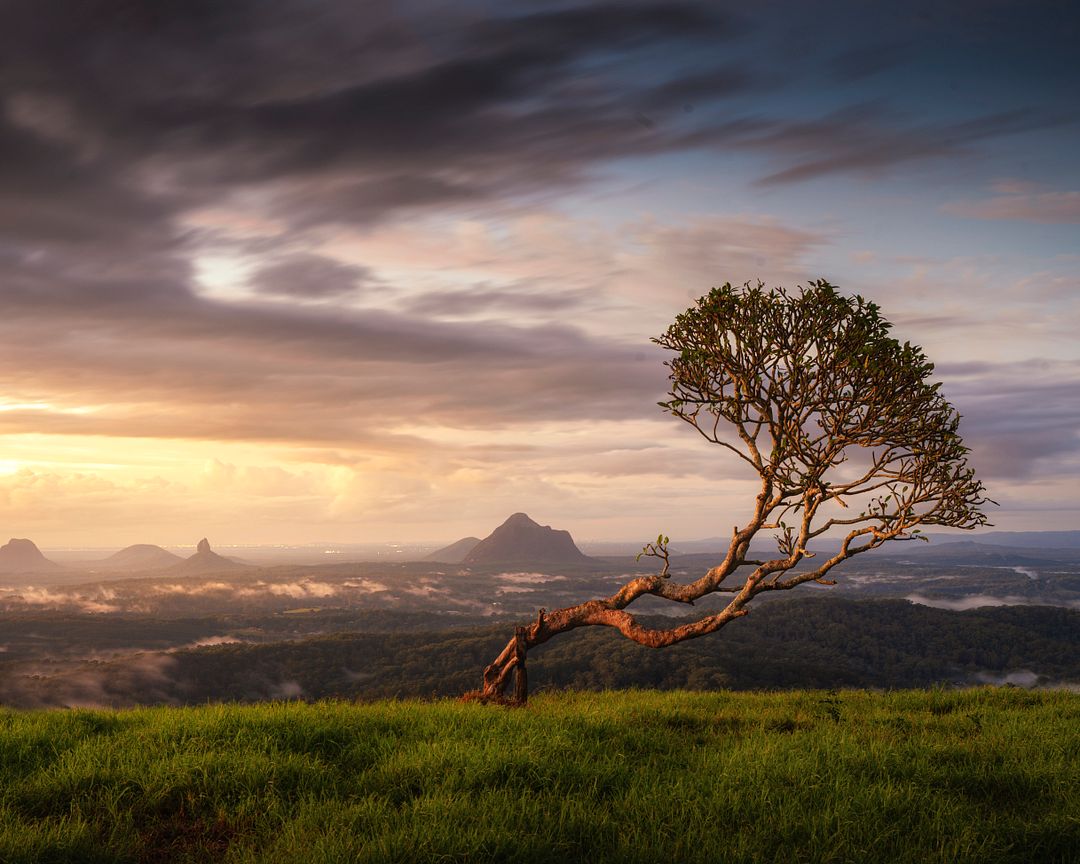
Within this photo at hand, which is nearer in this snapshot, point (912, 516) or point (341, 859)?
point (341, 859)

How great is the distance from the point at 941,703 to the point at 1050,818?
1074cm

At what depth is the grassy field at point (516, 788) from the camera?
28.9 feet

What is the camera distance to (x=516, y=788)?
10.6 metres

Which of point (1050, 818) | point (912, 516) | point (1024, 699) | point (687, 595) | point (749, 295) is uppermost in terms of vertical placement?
point (749, 295)

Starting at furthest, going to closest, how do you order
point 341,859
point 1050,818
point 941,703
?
point 941,703 < point 1050,818 < point 341,859

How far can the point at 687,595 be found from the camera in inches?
789

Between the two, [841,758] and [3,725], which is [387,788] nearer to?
[841,758]

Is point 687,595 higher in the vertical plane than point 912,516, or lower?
lower

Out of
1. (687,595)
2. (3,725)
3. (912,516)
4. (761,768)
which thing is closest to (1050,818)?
(761,768)

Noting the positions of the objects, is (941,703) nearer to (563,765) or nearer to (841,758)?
(841,758)

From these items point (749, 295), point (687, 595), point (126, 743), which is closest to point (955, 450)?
point (749, 295)

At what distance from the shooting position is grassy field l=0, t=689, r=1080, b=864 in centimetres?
881

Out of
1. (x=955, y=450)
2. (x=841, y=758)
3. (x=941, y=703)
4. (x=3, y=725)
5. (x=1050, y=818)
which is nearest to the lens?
(x=1050, y=818)

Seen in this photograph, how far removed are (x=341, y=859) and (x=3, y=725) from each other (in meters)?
10.1
